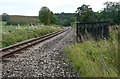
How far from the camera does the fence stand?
13.1 metres

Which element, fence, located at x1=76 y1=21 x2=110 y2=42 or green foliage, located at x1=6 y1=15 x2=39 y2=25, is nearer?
fence, located at x1=76 y1=21 x2=110 y2=42

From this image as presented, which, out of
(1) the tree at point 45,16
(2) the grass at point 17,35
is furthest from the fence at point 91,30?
(1) the tree at point 45,16

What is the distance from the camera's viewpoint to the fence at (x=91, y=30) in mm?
13141

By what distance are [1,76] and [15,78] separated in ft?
1.49

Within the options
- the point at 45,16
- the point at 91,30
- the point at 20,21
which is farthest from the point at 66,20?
the point at 91,30

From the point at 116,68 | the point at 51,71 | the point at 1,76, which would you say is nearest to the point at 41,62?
the point at 51,71

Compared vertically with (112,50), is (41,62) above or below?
below

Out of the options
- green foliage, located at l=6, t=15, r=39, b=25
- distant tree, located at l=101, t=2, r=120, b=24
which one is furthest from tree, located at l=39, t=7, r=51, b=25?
distant tree, located at l=101, t=2, r=120, b=24

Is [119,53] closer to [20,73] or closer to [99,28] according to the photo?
[20,73]

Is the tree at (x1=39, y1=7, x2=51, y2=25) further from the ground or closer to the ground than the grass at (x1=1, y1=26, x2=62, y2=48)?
further from the ground

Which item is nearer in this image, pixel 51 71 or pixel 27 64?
pixel 51 71

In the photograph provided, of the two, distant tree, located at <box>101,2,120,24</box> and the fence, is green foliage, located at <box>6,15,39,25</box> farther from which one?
the fence

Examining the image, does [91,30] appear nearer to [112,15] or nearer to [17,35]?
[17,35]

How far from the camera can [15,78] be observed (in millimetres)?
5895
